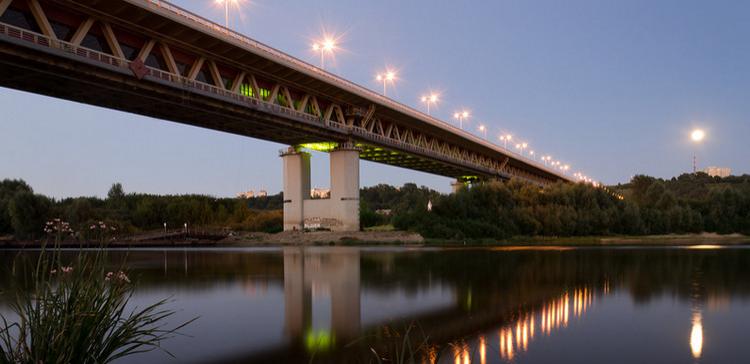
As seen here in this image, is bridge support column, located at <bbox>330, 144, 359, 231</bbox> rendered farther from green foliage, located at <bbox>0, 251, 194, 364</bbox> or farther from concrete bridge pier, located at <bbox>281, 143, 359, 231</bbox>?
green foliage, located at <bbox>0, 251, 194, 364</bbox>

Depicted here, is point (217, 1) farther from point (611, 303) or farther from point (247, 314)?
Answer: point (611, 303)

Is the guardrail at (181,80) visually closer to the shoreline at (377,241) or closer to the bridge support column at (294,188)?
the bridge support column at (294,188)

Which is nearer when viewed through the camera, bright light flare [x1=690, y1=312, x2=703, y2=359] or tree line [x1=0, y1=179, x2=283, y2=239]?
bright light flare [x1=690, y1=312, x2=703, y2=359]

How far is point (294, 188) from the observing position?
62.8 m

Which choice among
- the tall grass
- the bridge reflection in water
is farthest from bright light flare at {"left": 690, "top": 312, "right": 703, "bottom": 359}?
the tall grass

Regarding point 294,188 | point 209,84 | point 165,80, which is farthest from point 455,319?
point 294,188

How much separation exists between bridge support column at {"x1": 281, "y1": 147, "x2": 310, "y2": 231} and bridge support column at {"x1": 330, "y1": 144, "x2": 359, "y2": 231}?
4333 millimetres

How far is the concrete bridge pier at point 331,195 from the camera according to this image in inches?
2335

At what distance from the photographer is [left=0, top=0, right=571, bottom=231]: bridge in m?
30.1

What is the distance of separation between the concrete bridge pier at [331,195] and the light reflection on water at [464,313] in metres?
35.3

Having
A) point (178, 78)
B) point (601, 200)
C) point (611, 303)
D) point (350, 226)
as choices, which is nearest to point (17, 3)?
point (178, 78)

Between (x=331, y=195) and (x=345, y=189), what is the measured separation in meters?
2.07

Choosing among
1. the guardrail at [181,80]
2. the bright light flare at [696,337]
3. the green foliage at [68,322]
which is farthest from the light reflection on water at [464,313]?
the guardrail at [181,80]

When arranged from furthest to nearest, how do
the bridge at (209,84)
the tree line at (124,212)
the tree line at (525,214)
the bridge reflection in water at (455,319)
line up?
the tree line at (124,212), the tree line at (525,214), the bridge at (209,84), the bridge reflection in water at (455,319)
